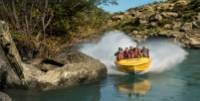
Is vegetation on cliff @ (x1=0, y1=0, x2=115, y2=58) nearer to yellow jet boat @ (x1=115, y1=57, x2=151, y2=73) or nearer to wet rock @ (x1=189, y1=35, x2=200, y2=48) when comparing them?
Result: yellow jet boat @ (x1=115, y1=57, x2=151, y2=73)

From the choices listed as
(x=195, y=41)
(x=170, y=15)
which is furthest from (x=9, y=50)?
(x=170, y=15)

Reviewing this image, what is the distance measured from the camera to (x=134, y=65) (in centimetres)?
3544

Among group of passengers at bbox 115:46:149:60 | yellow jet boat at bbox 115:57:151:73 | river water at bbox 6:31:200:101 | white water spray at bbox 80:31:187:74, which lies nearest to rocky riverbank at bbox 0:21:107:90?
river water at bbox 6:31:200:101

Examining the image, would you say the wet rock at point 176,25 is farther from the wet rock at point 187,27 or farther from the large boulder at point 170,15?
the large boulder at point 170,15

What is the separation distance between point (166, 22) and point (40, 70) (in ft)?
204

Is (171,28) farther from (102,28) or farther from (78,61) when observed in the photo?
(78,61)

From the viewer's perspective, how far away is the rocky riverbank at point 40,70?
27938 millimetres

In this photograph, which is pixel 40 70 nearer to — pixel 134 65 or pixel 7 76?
pixel 7 76

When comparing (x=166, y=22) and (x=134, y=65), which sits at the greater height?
(x=134, y=65)

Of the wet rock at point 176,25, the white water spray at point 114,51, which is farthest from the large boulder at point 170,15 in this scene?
the white water spray at point 114,51

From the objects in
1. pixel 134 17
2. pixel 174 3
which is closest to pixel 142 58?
pixel 134 17

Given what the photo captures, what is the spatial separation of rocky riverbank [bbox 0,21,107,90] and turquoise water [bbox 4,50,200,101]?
0.65 meters

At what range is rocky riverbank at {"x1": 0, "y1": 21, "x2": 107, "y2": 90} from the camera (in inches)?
1100

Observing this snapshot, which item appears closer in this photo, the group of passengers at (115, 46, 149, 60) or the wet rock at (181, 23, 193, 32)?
the group of passengers at (115, 46, 149, 60)
